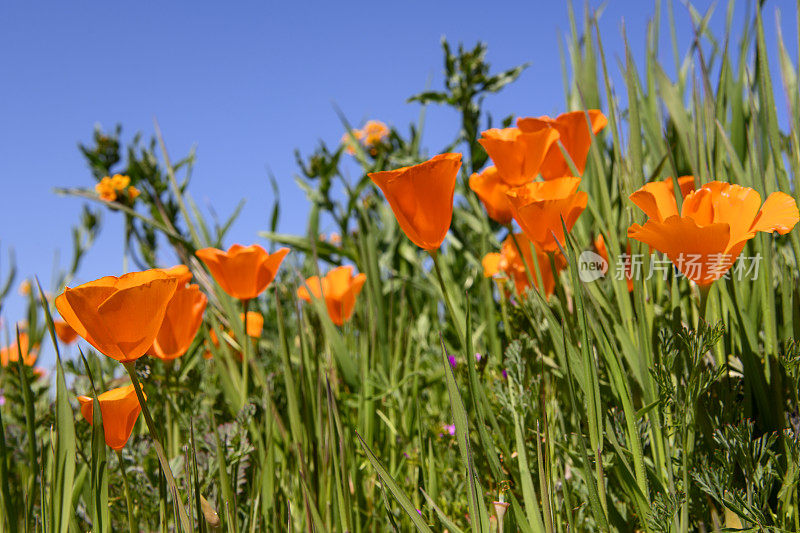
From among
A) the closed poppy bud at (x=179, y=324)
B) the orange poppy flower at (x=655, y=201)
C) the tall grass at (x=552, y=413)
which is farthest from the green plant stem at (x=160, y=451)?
the orange poppy flower at (x=655, y=201)

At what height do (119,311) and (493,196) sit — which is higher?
(493,196)

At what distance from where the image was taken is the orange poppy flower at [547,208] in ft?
2.36

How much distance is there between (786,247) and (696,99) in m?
0.56

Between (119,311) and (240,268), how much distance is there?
1.45 feet

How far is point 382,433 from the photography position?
4.08ft

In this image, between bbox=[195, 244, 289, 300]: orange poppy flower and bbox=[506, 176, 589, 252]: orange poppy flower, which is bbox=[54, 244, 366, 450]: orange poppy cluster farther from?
bbox=[506, 176, 589, 252]: orange poppy flower

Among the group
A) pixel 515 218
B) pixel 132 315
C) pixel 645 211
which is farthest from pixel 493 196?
pixel 132 315

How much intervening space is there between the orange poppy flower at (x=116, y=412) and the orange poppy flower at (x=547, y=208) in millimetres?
485

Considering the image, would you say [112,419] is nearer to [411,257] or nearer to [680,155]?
[680,155]

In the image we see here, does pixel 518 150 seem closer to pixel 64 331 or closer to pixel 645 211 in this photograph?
pixel 645 211

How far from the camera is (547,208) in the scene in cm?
72

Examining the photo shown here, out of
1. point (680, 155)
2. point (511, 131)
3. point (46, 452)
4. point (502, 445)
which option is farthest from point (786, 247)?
point (46, 452)

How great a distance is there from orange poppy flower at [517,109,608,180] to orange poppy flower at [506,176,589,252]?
166 mm

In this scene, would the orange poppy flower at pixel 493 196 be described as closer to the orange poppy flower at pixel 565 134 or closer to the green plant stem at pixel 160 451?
the orange poppy flower at pixel 565 134
